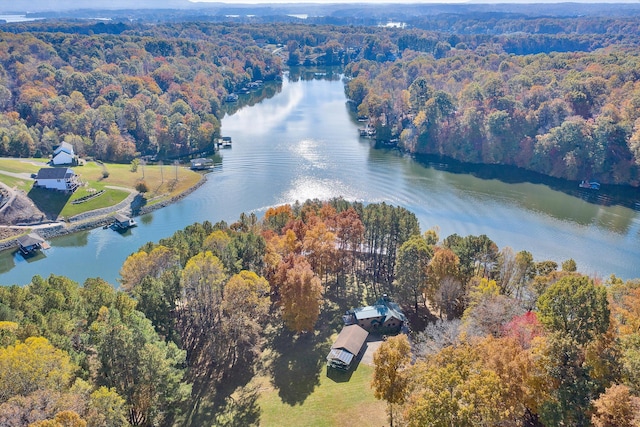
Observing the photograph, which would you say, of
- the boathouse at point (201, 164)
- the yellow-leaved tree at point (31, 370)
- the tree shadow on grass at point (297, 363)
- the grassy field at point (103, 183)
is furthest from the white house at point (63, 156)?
the yellow-leaved tree at point (31, 370)

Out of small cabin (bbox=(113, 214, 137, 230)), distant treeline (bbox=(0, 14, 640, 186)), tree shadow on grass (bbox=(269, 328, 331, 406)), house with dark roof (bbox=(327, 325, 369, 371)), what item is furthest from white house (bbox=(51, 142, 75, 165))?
house with dark roof (bbox=(327, 325, 369, 371))

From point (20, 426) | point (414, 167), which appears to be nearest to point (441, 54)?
point (414, 167)

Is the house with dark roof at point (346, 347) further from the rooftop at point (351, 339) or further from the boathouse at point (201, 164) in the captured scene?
the boathouse at point (201, 164)

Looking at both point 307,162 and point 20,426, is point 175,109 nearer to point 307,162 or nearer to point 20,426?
point 307,162

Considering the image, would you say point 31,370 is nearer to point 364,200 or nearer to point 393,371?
point 393,371

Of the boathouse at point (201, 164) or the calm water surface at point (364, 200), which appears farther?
the boathouse at point (201, 164)

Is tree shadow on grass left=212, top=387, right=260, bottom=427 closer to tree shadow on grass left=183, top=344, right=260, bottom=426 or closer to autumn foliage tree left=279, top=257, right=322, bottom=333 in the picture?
tree shadow on grass left=183, top=344, right=260, bottom=426

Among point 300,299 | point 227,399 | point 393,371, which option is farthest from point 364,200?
point 393,371
